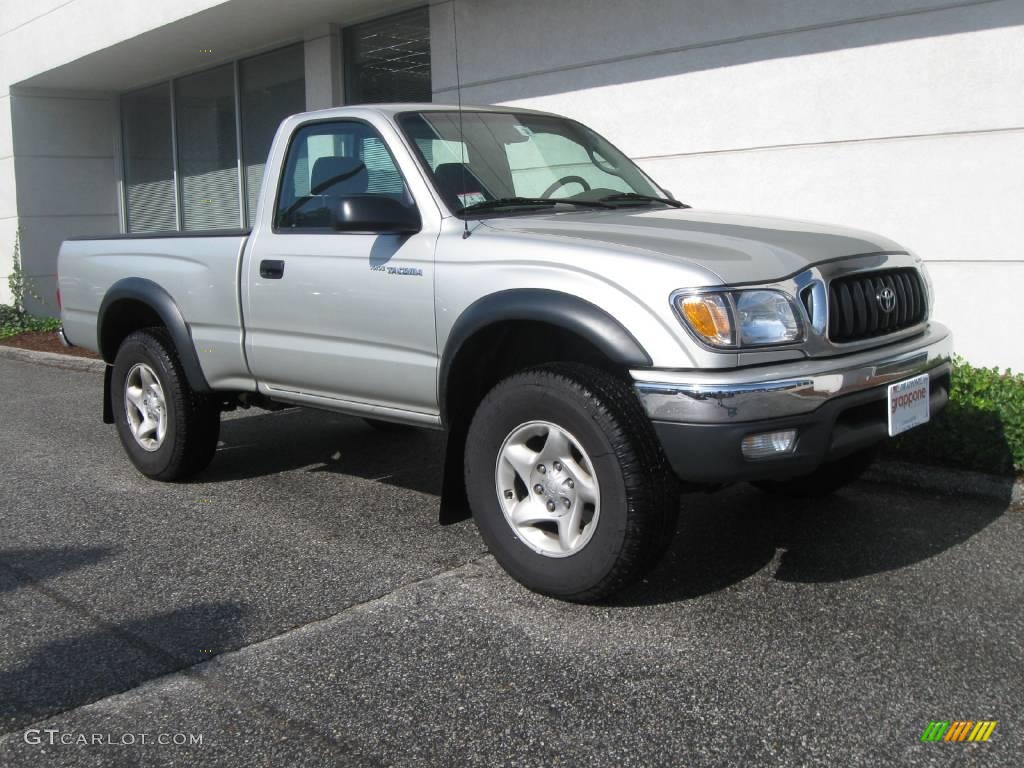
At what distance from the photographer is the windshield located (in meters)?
4.62

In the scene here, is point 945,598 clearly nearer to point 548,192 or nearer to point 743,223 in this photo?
point 743,223

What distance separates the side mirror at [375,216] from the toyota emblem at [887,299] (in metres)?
1.89

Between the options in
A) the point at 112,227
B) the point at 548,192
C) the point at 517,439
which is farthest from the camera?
the point at 112,227

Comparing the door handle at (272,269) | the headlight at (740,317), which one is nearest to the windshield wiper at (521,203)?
the door handle at (272,269)

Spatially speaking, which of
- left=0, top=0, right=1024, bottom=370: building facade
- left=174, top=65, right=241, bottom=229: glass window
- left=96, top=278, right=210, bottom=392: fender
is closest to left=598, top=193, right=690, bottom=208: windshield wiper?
left=0, top=0, right=1024, bottom=370: building facade

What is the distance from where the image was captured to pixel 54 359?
1213cm

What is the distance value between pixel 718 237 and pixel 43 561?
3.21 meters

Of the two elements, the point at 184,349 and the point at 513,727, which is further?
the point at 184,349

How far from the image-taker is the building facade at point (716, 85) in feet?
22.8

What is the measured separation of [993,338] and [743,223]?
3487mm

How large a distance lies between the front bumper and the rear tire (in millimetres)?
1390

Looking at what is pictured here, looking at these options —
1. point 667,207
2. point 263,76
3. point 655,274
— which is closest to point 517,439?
point 655,274

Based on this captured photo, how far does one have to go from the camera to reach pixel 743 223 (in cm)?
437

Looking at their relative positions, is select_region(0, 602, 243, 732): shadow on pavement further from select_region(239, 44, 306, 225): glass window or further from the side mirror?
select_region(239, 44, 306, 225): glass window
